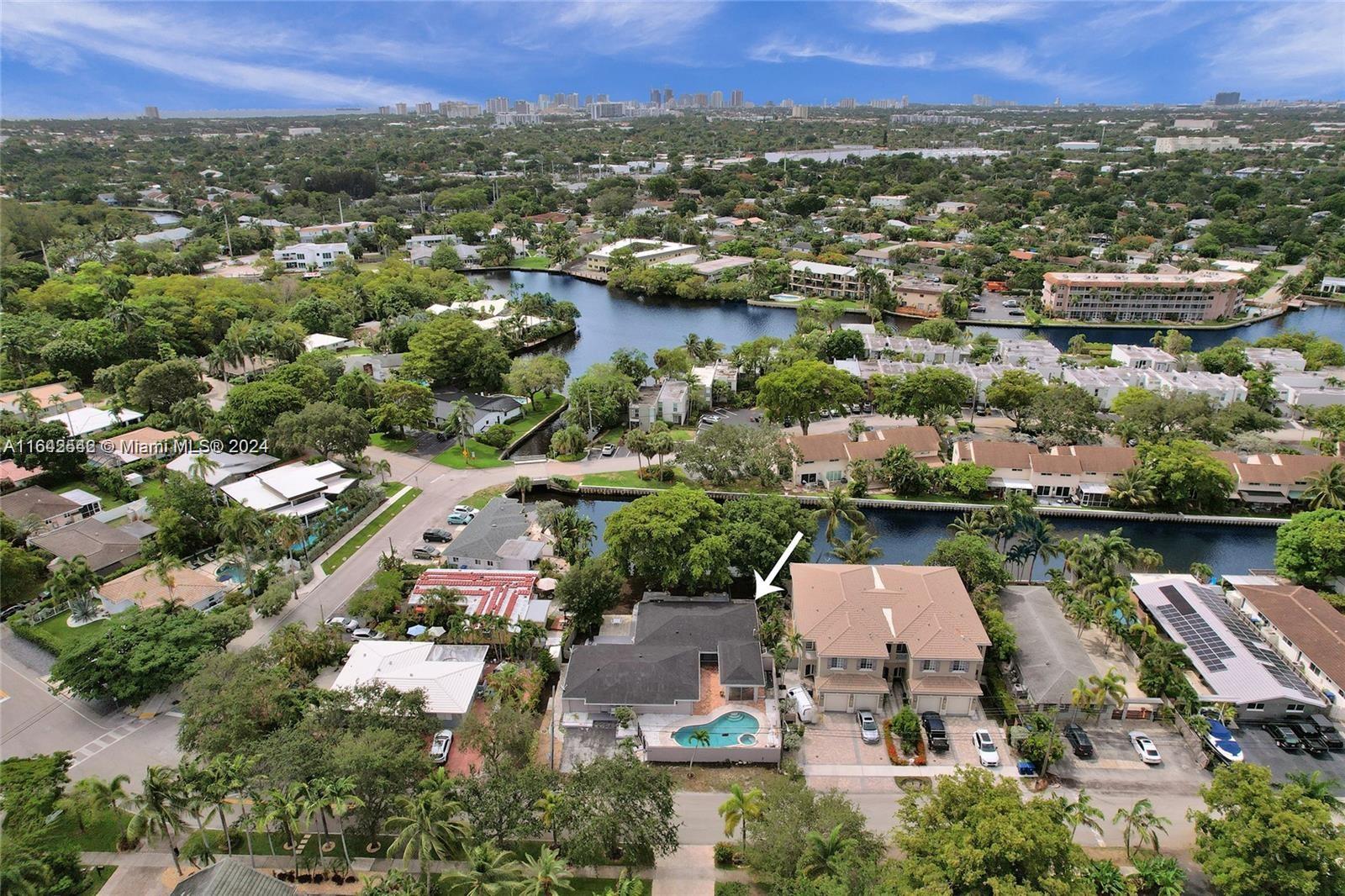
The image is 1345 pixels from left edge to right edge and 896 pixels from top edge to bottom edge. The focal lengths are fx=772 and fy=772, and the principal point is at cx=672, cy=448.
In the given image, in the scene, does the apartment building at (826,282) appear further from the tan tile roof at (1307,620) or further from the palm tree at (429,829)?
the palm tree at (429,829)

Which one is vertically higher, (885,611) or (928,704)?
(885,611)

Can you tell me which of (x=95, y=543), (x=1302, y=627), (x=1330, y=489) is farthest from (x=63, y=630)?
(x=1330, y=489)

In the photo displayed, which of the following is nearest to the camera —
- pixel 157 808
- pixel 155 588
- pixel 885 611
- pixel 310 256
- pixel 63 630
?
pixel 157 808

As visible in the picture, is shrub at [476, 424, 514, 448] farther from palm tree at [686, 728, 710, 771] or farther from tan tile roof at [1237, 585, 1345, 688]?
tan tile roof at [1237, 585, 1345, 688]

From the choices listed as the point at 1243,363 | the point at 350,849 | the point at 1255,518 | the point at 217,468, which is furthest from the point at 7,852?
the point at 1243,363

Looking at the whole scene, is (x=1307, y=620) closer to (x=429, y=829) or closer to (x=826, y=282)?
(x=429, y=829)

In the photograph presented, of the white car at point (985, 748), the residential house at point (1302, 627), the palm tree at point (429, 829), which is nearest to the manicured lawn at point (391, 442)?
the palm tree at point (429, 829)
